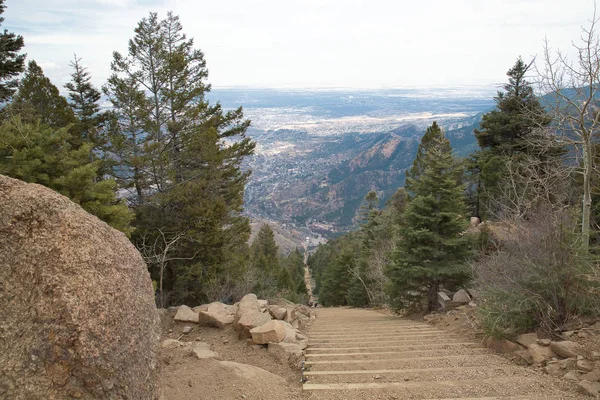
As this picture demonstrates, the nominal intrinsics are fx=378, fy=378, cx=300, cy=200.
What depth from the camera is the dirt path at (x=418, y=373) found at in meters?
4.75

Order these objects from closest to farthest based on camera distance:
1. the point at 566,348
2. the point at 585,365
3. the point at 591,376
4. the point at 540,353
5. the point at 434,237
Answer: the point at 591,376
the point at 585,365
the point at 566,348
the point at 540,353
the point at 434,237

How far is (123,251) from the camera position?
3682mm

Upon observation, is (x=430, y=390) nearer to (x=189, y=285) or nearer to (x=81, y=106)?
(x=189, y=285)

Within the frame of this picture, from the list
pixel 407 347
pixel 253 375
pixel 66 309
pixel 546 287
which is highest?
pixel 66 309

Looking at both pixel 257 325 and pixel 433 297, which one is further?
pixel 433 297

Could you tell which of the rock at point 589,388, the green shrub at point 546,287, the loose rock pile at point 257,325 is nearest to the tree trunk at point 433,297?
the loose rock pile at point 257,325

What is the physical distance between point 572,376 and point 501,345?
5.53 feet

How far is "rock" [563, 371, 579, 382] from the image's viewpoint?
5031 mm

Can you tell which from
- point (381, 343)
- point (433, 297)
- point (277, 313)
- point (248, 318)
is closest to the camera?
point (381, 343)

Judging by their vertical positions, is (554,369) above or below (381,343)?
above

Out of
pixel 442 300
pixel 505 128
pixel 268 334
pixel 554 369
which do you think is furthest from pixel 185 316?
pixel 505 128

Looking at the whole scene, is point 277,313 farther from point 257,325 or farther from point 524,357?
point 524,357

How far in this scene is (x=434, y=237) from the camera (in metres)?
11.9

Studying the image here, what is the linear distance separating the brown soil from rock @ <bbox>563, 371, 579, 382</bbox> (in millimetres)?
3602
